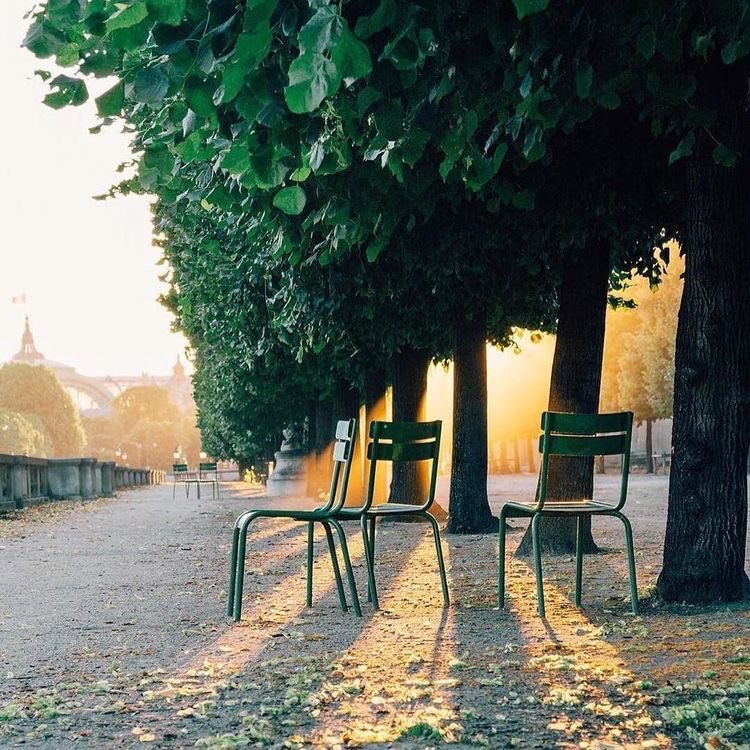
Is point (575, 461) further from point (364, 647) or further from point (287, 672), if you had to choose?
point (287, 672)

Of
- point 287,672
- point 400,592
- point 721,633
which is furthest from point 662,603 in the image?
point 287,672

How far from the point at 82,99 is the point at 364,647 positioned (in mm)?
3324

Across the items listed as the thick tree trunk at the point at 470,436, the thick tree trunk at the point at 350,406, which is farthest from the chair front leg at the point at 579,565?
the thick tree trunk at the point at 350,406

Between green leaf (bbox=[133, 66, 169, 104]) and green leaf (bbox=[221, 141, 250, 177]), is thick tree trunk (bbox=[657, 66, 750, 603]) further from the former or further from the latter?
green leaf (bbox=[133, 66, 169, 104])

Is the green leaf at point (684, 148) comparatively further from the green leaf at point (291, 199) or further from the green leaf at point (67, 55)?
the green leaf at point (67, 55)

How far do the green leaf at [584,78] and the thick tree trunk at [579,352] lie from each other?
5.59m

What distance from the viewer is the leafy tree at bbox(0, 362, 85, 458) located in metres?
102

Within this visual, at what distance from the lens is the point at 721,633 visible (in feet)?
21.7

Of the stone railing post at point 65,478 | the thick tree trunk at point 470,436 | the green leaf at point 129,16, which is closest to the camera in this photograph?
the green leaf at point 129,16

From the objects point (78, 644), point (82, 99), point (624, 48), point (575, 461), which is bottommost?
point (78, 644)

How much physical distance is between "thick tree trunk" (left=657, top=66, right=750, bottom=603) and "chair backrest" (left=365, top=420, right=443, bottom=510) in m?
1.68

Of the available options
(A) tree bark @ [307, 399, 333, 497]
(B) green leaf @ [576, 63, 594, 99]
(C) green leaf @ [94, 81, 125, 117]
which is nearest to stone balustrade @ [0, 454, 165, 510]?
(A) tree bark @ [307, 399, 333, 497]

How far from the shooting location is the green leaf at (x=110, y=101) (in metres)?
5.45

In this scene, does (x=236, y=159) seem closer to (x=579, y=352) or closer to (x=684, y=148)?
(x=684, y=148)
